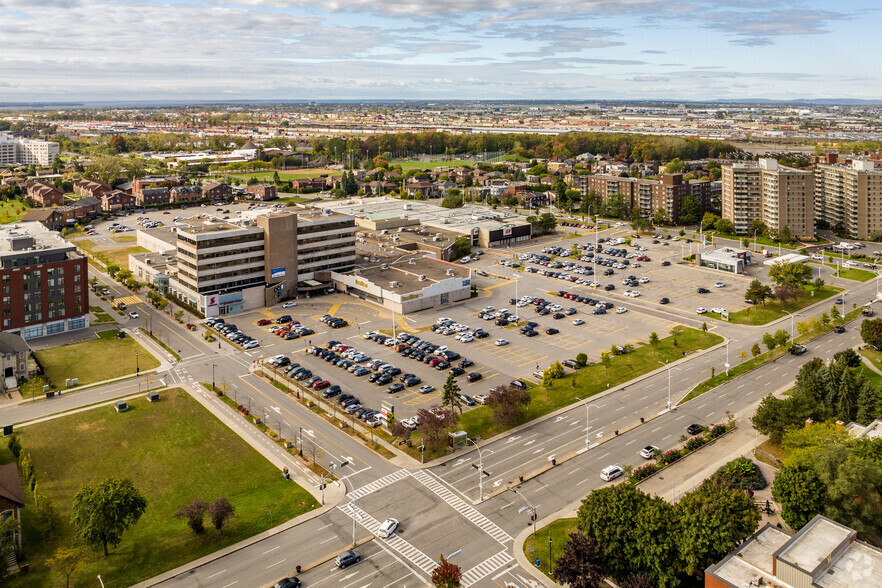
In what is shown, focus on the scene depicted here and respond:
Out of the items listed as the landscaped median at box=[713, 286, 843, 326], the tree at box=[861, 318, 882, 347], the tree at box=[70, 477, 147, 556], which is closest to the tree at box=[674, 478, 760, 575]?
the tree at box=[70, 477, 147, 556]

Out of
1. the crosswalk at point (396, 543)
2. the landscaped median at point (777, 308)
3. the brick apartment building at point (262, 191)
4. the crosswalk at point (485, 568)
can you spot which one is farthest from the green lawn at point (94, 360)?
the brick apartment building at point (262, 191)

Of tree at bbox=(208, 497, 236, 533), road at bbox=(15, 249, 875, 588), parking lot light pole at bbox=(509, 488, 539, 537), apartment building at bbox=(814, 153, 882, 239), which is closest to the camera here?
road at bbox=(15, 249, 875, 588)

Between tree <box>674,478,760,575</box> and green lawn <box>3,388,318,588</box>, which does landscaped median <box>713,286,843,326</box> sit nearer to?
tree <box>674,478,760,575</box>

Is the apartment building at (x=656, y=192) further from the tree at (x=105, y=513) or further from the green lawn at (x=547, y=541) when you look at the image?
the tree at (x=105, y=513)

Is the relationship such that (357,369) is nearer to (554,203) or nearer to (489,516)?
(489,516)

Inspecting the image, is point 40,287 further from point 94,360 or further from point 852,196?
point 852,196

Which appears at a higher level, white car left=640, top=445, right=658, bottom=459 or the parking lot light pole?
white car left=640, top=445, right=658, bottom=459

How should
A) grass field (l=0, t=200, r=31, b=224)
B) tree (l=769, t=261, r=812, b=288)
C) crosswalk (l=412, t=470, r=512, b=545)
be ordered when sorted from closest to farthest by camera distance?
crosswalk (l=412, t=470, r=512, b=545) < tree (l=769, t=261, r=812, b=288) < grass field (l=0, t=200, r=31, b=224)

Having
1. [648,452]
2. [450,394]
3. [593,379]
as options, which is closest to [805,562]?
[648,452]
